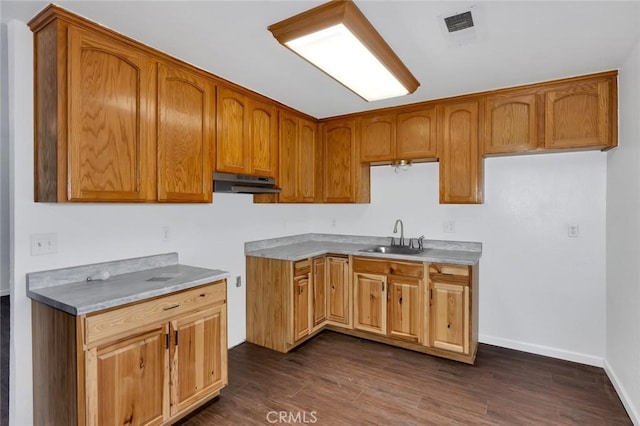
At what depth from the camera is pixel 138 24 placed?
1855mm

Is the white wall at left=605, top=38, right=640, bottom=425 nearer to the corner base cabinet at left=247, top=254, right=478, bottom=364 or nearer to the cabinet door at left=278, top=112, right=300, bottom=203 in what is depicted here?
the corner base cabinet at left=247, top=254, right=478, bottom=364

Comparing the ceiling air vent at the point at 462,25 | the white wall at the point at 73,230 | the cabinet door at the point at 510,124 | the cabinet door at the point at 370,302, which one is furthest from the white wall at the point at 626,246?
the white wall at the point at 73,230

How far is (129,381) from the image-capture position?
1817 mm

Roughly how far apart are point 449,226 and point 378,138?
3.99 ft

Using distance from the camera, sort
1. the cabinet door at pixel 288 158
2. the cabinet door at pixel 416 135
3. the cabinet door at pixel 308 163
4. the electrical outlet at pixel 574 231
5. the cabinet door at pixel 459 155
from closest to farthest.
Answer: the electrical outlet at pixel 574 231 → the cabinet door at pixel 459 155 → the cabinet door at pixel 416 135 → the cabinet door at pixel 288 158 → the cabinet door at pixel 308 163

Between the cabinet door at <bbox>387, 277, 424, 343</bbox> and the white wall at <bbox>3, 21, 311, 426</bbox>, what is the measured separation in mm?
1590

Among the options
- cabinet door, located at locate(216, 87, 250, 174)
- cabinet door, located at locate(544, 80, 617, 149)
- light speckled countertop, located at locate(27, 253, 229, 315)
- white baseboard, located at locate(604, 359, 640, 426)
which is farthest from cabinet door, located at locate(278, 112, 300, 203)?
white baseboard, located at locate(604, 359, 640, 426)

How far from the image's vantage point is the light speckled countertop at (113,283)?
1711mm

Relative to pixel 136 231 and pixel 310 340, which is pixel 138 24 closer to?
pixel 136 231

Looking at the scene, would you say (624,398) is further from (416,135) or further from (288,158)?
(288,158)

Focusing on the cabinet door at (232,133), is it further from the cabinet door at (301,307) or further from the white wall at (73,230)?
the cabinet door at (301,307)

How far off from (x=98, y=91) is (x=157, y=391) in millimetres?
1809

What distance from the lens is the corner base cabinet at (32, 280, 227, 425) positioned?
1.64m

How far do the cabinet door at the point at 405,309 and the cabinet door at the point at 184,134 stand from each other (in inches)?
77.2
